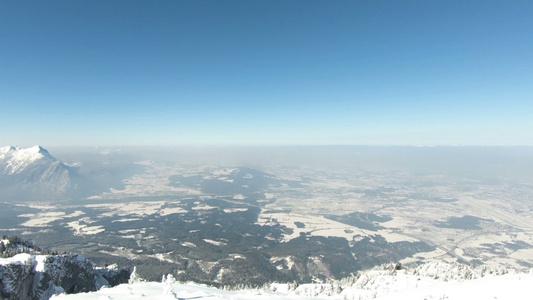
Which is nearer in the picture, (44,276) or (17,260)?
(17,260)

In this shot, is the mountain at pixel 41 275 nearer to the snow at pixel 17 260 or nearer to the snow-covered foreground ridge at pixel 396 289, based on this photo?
the snow at pixel 17 260

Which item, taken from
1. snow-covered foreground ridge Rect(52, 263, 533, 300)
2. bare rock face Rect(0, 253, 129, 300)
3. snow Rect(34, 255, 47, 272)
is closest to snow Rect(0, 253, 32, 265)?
bare rock face Rect(0, 253, 129, 300)

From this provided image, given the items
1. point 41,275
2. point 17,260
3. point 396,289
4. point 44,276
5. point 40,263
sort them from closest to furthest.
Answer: point 17,260 → point 41,275 → point 44,276 → point 40,263 → point 396,289

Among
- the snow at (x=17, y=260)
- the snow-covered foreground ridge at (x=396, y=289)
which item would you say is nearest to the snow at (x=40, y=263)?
the snow at (x=17, y=260)

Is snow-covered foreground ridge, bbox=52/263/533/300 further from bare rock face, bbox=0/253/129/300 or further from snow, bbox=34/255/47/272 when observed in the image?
snow, bbox=34/255/47/272

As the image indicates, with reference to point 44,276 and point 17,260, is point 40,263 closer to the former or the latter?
point 44,276

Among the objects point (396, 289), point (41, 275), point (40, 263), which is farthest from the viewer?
point (396, 289)

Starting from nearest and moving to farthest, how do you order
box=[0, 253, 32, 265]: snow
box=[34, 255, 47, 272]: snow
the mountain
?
1. the mountain
2. box=[0, 253, 32, 265]: snow
3. box=[34, 255, 47, 272]: snow

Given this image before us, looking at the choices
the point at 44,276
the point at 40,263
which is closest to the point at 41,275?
the point at 44,276

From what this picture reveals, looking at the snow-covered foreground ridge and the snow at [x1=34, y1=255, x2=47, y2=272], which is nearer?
the snow-covered foreground ridge
